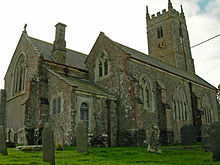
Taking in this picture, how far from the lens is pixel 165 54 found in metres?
43.3

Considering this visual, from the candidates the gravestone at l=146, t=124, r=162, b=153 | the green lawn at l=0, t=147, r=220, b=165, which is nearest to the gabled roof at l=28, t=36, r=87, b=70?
the gravestone at l=146, t=124, r=162, b=153

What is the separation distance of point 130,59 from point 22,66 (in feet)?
38.2

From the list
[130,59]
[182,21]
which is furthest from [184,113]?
[182,21]

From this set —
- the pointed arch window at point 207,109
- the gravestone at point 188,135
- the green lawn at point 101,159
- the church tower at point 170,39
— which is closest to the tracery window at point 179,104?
the pointed arch window at point 207,109

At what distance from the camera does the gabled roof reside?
23.8 metres

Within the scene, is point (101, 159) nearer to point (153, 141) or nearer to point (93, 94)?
point (153, 141)

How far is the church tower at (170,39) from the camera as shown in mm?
42594

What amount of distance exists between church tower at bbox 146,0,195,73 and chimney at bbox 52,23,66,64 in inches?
939

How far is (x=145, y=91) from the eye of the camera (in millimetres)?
23562

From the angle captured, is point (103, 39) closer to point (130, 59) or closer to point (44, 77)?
point (130, 59)

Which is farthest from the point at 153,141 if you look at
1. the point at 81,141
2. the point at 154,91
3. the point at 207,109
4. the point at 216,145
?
the point at 207,109

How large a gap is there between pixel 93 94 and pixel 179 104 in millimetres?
12695

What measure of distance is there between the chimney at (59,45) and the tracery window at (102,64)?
3.87m

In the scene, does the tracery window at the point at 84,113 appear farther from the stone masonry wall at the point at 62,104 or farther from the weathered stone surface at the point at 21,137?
the weathered stone surface at the point at 21,137
